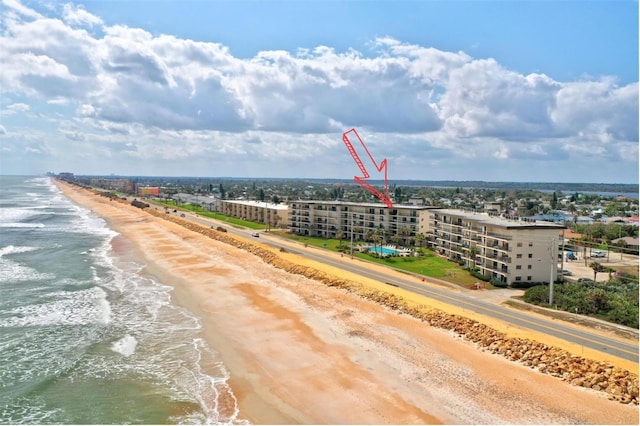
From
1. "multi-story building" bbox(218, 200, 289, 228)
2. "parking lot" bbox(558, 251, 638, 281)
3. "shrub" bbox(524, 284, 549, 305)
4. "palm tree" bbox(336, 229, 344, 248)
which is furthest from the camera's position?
"multi-story building" bbox(218, 200, 289, 228)

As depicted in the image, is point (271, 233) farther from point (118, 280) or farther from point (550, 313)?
point (550, 313)

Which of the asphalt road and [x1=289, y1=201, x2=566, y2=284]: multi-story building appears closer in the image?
the asphalt road

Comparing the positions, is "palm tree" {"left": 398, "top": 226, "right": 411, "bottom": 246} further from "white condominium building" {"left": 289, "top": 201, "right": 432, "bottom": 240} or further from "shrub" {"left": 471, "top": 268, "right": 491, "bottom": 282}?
"shrub" {"left": 471, "top": 268, "right": 491, "bottom": 282}

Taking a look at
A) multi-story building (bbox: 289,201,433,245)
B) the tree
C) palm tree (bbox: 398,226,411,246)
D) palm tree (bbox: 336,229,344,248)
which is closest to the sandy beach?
the tree

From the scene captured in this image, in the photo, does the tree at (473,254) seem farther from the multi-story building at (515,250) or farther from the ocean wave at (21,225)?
the ocean wave at (21,225)

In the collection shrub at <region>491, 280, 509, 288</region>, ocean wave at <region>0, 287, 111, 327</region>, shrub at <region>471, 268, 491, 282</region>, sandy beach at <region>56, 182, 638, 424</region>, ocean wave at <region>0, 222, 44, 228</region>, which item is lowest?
sandy beach at <region>56, 182, 638, 424</region>

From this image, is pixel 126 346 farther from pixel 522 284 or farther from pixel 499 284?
pixel 522 284

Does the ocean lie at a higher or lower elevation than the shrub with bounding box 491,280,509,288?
lower
